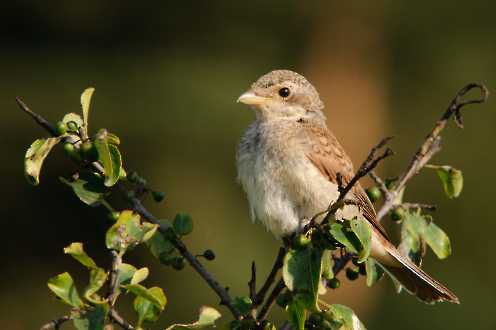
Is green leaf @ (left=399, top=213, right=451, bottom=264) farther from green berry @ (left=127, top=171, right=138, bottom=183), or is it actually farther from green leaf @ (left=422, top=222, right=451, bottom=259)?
green berry @ (left=127, top=171, right=138, bottom=183)

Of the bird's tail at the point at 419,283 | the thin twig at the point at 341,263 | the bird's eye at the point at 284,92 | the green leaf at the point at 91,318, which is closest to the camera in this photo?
the green leaf at the point at 91,318

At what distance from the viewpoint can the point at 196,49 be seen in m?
14.8

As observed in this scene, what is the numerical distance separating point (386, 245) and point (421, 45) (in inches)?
395

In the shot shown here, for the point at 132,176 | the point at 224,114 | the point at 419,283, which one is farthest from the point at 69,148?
the point at 224,114

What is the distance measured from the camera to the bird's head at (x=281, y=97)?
190 inches

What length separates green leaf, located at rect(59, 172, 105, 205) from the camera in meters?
3.04

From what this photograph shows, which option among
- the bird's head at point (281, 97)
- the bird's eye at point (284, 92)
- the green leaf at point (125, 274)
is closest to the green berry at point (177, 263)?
the green leaf at point (125, 274)

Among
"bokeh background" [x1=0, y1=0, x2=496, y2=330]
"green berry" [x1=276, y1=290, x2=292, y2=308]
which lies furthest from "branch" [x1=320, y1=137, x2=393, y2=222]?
"bokeh background" [x1=0, y1=0, x2=496, y2=330]

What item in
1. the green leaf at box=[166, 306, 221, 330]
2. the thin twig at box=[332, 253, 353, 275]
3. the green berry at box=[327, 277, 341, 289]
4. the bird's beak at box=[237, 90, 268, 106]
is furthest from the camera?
the bird's beak at box=[237, 90, 268, 106]

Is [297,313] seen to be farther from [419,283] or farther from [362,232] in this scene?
[419,283]

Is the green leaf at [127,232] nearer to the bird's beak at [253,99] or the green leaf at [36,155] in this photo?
the green leaf at [36,155]

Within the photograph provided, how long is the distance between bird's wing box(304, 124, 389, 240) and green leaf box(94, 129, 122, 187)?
5.11 ft

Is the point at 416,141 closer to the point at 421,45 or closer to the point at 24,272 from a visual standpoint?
the point at 421,45

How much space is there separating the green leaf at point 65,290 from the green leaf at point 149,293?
14cm
